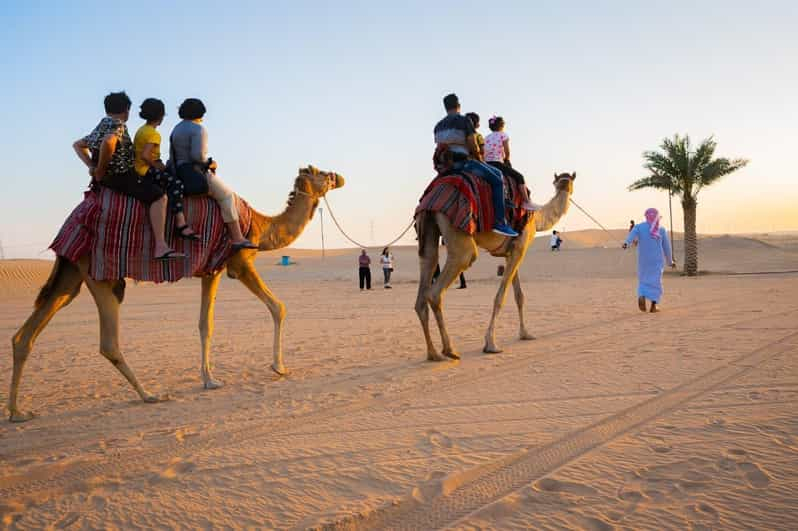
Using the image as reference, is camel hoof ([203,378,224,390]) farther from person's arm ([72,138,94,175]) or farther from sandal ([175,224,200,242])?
person's arm ([72,138,94,175])

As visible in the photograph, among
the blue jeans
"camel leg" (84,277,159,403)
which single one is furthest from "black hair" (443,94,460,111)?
"camel leg" (84,277,159,403)

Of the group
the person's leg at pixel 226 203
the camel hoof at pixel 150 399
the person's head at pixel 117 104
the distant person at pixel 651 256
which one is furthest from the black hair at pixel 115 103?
the distant person at pixel 651 256

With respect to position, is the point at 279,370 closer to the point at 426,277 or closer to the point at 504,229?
the point at 426,277

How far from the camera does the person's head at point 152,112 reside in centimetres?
619

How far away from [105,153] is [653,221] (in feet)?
37.8

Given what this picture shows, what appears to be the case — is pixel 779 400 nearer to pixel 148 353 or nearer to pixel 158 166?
pixel 158 166

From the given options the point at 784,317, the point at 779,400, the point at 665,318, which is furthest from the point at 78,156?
the point at 784,317

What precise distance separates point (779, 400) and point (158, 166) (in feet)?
19.4

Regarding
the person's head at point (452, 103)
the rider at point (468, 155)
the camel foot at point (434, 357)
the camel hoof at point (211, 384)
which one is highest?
the person's head at point (452, 103)

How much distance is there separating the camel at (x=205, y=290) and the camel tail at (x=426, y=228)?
1131 mm

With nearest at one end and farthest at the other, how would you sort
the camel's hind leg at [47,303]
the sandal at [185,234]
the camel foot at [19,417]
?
the camel foot at [19,417]
the camel's hind leg at [47,303]
the sandal at [185,234]

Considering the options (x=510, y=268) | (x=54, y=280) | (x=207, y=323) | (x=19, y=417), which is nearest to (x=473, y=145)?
(x=510, y=268)

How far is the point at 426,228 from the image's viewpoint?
8.12 metres

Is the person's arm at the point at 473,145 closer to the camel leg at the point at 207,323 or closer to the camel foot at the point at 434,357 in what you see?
the camel foot at the point at 434,357
